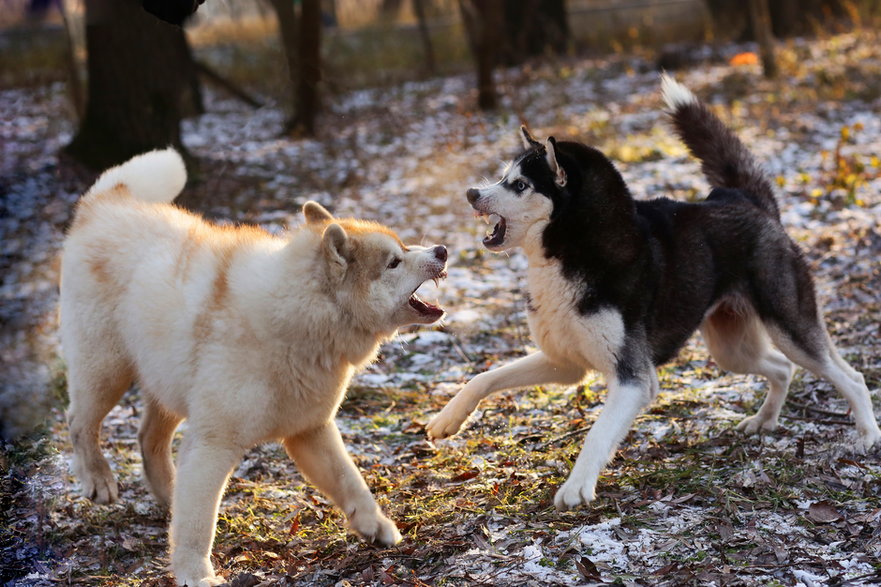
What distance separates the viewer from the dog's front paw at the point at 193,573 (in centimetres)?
359

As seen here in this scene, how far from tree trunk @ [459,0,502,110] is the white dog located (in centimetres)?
918

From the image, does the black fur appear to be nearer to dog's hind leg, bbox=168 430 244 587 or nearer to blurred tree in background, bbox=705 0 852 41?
dog's hind leg, bbox=168 430 244 587

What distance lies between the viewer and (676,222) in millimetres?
4582

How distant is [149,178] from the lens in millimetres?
4652

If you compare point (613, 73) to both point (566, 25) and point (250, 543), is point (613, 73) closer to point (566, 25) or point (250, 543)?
point (566, 25)

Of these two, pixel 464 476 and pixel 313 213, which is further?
pixel 464 476

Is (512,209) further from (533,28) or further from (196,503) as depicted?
(533,28)

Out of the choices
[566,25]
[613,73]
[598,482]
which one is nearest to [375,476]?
Result: [598,482]

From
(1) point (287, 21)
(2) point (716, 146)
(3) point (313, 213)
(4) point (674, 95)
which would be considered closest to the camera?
(3) point (313, 213)

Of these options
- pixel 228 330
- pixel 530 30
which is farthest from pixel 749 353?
pixel 530 30

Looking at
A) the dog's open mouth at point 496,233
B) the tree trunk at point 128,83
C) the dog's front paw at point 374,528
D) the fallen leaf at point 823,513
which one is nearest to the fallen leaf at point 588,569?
the dog's front paw at point 374,528

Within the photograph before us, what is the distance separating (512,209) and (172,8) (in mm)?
1882

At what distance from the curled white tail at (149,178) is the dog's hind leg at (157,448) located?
3.35 feet

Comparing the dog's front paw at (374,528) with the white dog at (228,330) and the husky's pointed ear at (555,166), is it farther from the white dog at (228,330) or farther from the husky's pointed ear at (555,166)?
the husky's pointed ear at (555,166)
